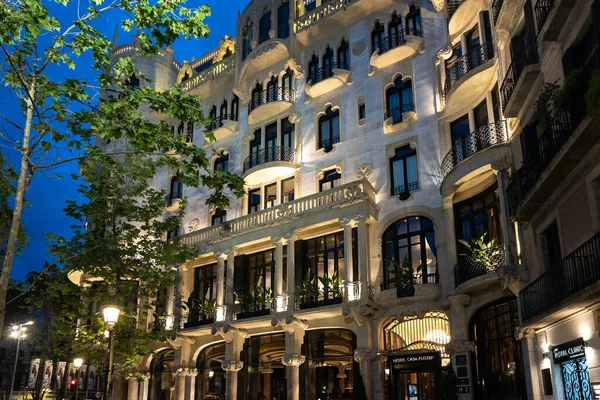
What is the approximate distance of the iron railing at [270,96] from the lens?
1204 inches

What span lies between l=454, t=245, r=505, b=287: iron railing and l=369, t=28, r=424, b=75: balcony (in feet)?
34.5

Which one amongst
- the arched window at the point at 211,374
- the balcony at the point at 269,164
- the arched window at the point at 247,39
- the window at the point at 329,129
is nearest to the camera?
the window at the point at 329,129

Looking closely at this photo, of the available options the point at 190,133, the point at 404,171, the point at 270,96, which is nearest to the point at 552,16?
the point at 404,171

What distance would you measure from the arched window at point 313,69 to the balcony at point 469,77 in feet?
26.1

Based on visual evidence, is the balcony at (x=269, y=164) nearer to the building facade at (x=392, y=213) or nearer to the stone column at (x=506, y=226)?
the building facade at (x=392, y=213)

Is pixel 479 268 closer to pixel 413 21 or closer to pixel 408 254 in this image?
pixel 408 254

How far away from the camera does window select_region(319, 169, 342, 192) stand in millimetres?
27406

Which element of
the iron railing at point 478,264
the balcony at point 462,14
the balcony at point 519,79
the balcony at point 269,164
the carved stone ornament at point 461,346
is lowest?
the carved stone ornament at point 461,346

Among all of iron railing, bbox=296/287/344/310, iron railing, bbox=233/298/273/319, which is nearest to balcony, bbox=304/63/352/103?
iron railing, bbox=296/287/344/310

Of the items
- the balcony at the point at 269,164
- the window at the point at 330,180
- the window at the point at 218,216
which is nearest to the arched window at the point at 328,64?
the balcony at the point at 269,164

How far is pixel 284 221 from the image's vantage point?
1027 inches

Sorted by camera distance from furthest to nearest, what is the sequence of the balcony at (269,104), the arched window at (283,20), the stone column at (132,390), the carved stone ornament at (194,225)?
the carved stone ornament at (194,225)
the arched window at (283,20)
the stone column at (132,390)
the balcony at (269,104)

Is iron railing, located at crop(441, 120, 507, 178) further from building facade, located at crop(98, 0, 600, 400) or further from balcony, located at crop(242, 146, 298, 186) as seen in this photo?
balcony, located at crop(242, 146, 298, 186)

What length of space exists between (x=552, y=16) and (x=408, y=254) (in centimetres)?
1199
